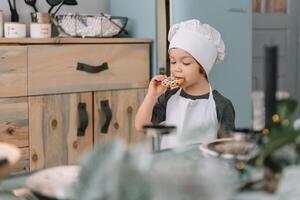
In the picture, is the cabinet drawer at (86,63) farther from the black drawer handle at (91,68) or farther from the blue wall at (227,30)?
the blue wall at (227,30)

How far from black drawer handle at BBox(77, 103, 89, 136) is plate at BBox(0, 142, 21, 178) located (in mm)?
1619

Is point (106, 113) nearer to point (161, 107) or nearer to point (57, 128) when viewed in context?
point (57, 128)

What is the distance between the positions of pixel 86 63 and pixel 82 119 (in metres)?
0.29

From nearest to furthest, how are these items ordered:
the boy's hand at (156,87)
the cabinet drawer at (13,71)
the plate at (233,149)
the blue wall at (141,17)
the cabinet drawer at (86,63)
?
1. the plate at (233,149)
2. the boy's hand at (156,87)
3. the cabinet drawer at (13,71)
4. the cabinet drawer at (86,63)
5. the blue wall at (141,17)

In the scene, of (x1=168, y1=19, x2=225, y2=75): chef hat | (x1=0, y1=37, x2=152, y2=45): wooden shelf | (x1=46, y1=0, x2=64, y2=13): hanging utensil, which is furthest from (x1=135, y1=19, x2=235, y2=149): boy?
(x1=46, y1=0, x2=64, y2=13): hanging utensil

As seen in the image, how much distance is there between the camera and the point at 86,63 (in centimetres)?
256

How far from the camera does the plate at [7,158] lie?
0.82 m

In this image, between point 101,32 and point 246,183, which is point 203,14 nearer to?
point 101,32

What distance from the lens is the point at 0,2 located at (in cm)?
270

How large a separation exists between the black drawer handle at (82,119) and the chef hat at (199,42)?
73 centimetres

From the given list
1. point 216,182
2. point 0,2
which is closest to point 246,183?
point 216,182

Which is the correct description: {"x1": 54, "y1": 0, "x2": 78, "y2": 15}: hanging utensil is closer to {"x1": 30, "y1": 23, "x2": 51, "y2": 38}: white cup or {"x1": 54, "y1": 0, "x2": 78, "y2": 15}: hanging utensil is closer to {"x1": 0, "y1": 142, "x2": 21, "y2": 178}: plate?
{"x1": 30, "y1": 23, "x2": 51, "y2": 38}: white cup

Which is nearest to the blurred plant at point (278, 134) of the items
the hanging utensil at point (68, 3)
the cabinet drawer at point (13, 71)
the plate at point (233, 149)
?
the plate at point (233, 149)

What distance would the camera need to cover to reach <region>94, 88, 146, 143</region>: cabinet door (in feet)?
8.64
